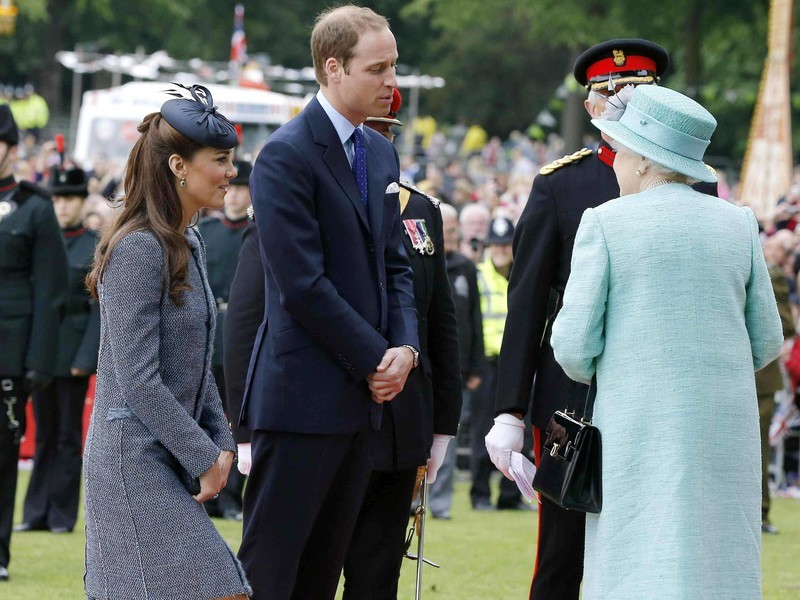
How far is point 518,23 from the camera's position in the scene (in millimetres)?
52812

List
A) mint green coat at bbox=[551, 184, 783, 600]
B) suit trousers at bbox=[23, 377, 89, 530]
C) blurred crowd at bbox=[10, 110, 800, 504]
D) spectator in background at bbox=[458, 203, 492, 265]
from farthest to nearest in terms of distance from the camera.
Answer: spectator in background at bbox=[458, 203, 492, 265] → blurred crowd at bbox=[10, 110, 800, 504] → suit trousers at bbox=[23, 377, 89, 530] → mint green coat at bbox=[551, 184, 783, 600]

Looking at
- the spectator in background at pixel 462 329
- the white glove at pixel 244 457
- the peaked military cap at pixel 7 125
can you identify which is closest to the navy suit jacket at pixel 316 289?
the white glove at pixel 244 457

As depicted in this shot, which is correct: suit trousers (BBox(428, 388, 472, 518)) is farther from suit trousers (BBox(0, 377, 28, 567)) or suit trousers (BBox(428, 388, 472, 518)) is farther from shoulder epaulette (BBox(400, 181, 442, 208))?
shoulder epaulette (BBox(400, 181, 442, 208))

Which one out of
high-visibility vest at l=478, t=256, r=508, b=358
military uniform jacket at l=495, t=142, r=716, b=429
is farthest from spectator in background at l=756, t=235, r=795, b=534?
military uniform jacket at l=495, t=142, r=716, b=429

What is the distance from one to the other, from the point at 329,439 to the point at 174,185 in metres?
0.90

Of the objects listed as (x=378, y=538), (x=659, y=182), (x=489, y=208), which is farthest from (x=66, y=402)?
(x=489, y=208)

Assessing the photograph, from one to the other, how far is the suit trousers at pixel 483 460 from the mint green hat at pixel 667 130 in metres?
7.47

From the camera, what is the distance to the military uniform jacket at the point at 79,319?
33.9 feet

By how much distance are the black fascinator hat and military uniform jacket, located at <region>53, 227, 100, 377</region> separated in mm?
5805

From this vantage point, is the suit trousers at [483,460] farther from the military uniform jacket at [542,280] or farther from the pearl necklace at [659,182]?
the pearl necklace at [659,182]

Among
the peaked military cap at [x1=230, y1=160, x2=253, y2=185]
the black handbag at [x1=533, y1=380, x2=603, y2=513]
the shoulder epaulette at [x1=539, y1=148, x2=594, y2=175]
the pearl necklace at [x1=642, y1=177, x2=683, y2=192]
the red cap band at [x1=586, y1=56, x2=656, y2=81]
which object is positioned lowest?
the black handbag at [x1=533, y1=380, x2=603, y2=513]

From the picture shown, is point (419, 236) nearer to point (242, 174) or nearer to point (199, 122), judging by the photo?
point (199, 122)

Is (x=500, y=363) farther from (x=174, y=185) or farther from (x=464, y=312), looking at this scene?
(x=464, y=312)

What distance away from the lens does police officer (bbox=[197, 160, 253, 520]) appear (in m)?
10.7
